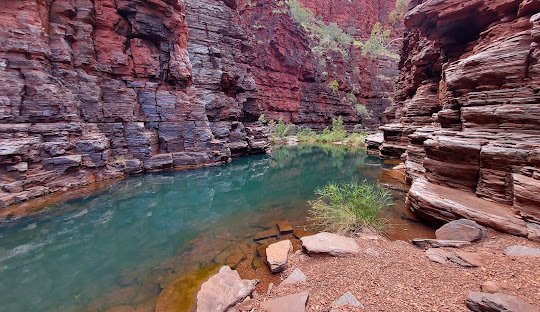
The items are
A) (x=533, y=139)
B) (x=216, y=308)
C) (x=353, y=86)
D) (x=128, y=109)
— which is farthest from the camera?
(x=353, y=86)

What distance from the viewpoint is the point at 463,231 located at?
3463 millimetres

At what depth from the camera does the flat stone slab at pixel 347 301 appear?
2135mm

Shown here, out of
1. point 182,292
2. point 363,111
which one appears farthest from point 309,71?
point 182,292

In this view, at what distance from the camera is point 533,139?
3967 mm

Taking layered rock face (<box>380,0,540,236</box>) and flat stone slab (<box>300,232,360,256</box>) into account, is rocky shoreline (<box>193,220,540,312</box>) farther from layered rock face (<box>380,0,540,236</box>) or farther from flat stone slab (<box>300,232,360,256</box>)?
layered rock face (<box>380,0,540,236</box>)

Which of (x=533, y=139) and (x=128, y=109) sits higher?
(x=128, y=109)

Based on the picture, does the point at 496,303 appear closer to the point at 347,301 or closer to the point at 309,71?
the point at 347,301

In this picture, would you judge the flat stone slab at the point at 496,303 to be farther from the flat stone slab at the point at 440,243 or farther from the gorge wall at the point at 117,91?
the gorge wall at the point at 117,91

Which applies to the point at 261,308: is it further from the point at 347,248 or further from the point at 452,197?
the point at 452,197

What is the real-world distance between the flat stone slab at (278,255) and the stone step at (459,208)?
2.90 metres

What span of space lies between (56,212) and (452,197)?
31.5ft

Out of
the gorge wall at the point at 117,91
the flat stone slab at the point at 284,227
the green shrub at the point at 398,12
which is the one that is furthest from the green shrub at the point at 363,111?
the flat stone slab at the point at 284,227

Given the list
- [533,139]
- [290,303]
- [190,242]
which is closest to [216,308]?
[290,303]

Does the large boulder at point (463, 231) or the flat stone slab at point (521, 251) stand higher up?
the flat stone slab at point (521, 251)
